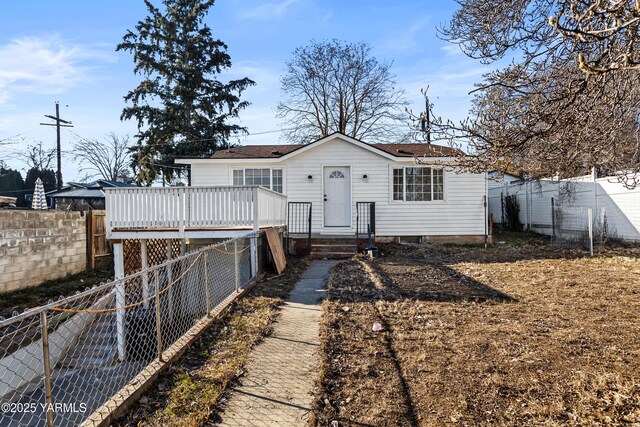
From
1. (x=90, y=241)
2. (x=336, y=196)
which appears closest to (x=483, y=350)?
(x=336, y=196)

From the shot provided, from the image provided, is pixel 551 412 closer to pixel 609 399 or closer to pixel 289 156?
pixel 609 399

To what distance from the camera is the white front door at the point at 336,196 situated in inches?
563

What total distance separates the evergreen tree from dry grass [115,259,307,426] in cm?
2017

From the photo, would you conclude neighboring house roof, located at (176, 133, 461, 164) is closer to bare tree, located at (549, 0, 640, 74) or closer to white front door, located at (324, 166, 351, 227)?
white front door, located at (324, 166, 351, 227)

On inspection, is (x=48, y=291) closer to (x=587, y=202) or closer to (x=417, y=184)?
(x=417, y=184)

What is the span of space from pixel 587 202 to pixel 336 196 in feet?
30.3

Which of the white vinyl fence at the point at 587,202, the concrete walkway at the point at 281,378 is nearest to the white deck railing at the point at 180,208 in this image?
the concrete walkway at the point at 281,378

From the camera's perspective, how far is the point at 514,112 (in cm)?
439

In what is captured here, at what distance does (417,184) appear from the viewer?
46.6 feet

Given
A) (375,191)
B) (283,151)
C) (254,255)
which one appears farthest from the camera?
(283,151)

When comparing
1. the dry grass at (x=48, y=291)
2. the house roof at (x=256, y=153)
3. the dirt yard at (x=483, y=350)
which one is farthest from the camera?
the house roof at (x=256, y=153)

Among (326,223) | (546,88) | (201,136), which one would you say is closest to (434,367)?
(546,88)

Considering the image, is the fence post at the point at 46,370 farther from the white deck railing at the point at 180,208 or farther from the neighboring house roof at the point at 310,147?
the neighboring house roof at the point at 310,147

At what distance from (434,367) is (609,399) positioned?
133 centimetres
